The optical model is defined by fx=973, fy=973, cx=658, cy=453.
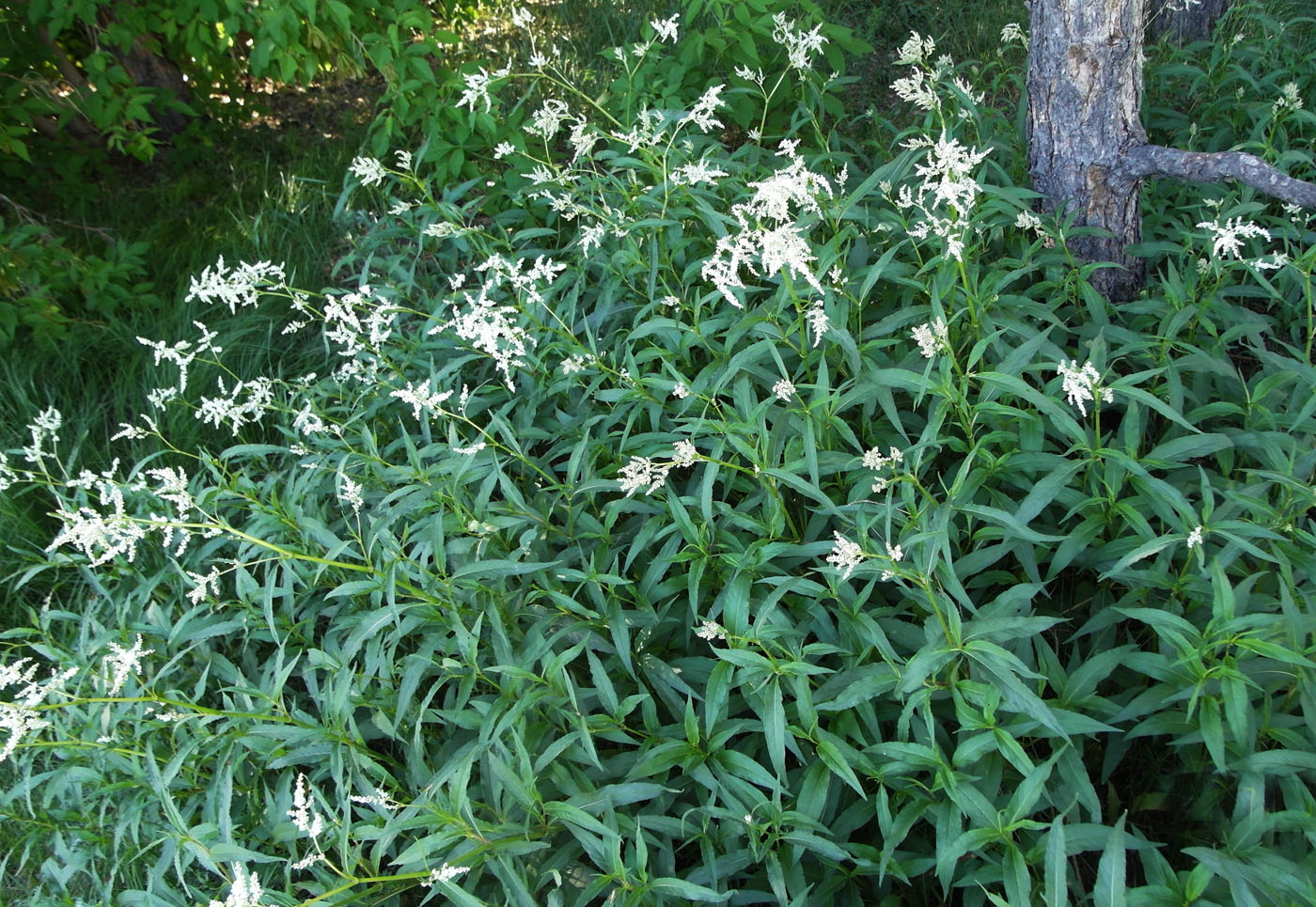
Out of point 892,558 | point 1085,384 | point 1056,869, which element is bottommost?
point 1056,869

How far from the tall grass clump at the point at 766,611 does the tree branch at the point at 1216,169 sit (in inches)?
6.2

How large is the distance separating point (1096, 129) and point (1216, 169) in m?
0.45

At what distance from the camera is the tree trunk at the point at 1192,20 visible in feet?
15.8

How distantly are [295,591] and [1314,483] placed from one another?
2810 millimetres

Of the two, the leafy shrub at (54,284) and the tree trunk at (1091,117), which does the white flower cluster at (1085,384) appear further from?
the leafy shrub at (54,284)

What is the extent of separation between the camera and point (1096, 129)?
10.7ft

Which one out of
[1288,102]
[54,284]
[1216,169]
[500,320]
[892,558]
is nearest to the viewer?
[892,558]

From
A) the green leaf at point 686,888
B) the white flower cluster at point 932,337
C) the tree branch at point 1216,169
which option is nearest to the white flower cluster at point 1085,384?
the white flower cluster at point 932,337

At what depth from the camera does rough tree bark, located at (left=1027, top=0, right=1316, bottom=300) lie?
3.16 m

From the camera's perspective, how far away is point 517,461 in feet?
10.3

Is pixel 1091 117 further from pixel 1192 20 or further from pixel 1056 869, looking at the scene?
pixel 1056 869

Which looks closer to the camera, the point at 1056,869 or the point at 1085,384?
the point at 1056,869

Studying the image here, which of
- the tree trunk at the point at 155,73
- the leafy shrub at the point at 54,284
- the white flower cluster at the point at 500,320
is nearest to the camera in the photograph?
the white flower cluster at the point at 500,320

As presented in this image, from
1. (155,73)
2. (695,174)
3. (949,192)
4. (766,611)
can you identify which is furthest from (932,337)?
(155,73)
